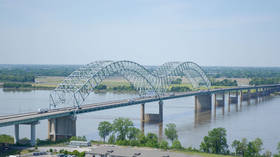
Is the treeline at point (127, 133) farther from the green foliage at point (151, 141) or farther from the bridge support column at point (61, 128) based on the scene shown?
the bridge support column at point (61, 128)

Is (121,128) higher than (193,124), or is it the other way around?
(121,128)

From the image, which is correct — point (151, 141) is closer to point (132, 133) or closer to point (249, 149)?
point (132, 133)

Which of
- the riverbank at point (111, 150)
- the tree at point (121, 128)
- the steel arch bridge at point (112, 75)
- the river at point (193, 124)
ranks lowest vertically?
the river at point (193, 124)

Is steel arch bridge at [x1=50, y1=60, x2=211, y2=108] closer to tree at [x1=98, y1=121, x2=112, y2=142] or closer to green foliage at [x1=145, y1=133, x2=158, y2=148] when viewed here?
tree at [x1=98, y1=121, x2=112, y2=142]

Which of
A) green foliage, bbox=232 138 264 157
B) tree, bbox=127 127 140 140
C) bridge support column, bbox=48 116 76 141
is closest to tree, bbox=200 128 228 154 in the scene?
Answer: green foliage, bbox=232 138 264 157

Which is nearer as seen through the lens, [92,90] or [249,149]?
[249,149]

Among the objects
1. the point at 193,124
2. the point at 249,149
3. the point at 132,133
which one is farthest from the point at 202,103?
the point at 249,149

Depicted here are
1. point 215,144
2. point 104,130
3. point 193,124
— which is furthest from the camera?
point 193,124

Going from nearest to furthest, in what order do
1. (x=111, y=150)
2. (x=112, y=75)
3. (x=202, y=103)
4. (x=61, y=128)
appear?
(x=111, y=150)
(x=61, y=128)
(x=112, y=75)
(x=202, y=103)

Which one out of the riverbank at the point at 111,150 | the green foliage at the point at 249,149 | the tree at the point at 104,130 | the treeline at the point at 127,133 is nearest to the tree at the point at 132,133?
the treeline at the point at 127,133
